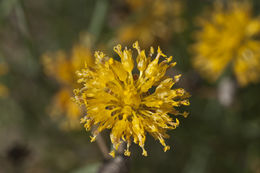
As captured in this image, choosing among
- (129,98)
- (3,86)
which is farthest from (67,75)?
(129,98)

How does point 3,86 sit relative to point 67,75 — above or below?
above

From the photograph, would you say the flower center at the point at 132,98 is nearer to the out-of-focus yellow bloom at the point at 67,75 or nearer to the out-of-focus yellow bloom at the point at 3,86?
the out-of-focus yellow bloom at the point at 67,75

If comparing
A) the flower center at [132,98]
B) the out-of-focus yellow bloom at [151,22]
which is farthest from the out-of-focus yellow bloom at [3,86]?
the flower center at [132,98]

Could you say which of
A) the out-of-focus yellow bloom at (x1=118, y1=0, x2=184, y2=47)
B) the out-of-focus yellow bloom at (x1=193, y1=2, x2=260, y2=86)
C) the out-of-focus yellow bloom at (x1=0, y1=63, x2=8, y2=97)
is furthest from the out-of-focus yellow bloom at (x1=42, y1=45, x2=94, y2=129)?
the out-of-focus yellow bloom at (x1=193, y1=2, x2=260, y2=86)

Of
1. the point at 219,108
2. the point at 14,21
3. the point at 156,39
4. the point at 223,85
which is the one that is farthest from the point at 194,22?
the point at 14,21

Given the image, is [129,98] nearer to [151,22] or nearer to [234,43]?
[234,43]

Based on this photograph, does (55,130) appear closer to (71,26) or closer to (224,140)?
(71,26)

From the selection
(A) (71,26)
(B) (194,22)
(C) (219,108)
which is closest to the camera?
(C) (219,108)
